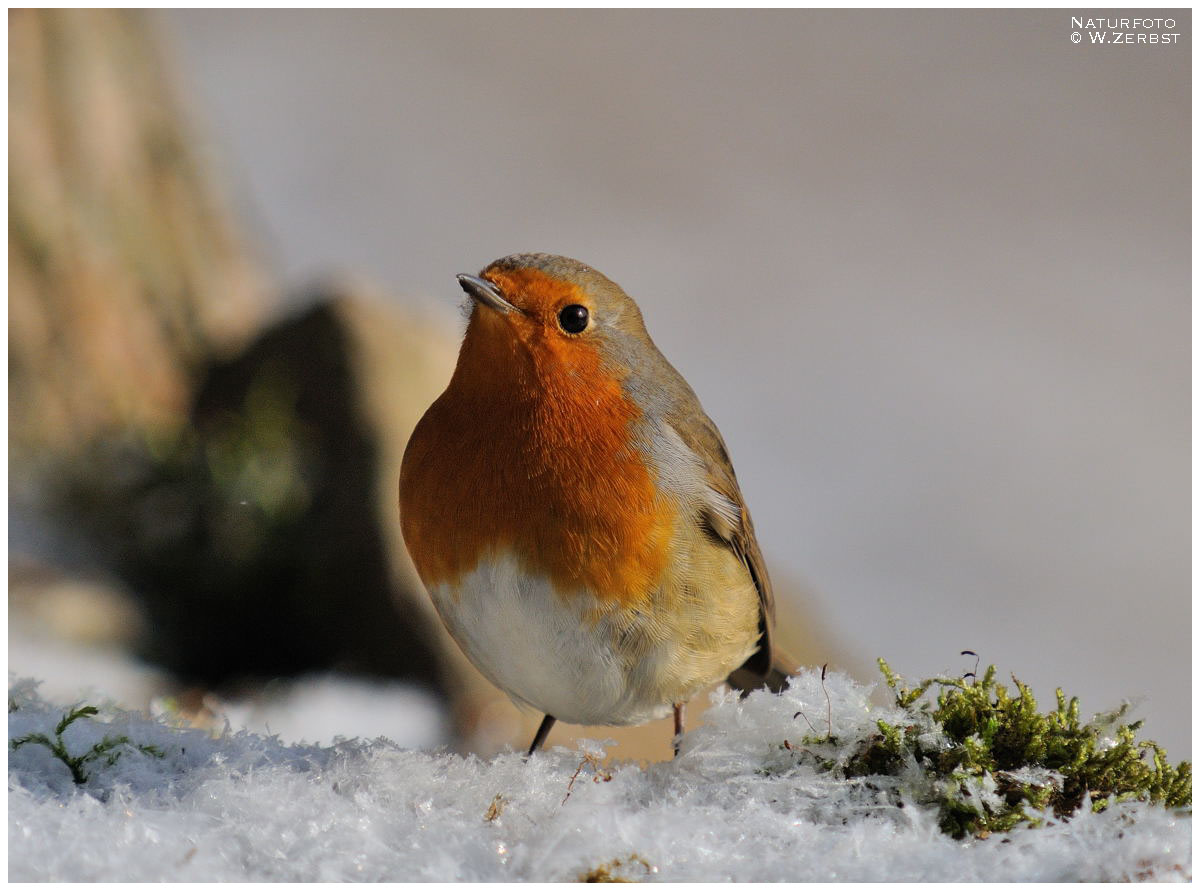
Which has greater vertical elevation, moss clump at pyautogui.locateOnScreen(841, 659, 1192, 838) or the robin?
the robin

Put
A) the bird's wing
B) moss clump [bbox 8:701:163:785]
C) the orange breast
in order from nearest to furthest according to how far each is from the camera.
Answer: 1. moss clump [bbox 8:701:163:785]
2. the orange breast
3. the bird's wing

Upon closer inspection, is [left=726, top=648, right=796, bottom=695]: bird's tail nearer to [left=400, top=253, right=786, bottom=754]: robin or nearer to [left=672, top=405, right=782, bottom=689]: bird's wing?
[left=672, top=405, right=782, bottom=689]: bird's wing

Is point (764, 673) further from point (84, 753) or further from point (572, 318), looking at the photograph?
point (84, 753)

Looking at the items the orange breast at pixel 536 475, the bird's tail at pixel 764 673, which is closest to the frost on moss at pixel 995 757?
the orange breast at pixel 536 475

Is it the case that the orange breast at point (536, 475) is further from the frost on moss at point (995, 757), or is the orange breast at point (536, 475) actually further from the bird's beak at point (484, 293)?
the frost on moss at point (995, 757)

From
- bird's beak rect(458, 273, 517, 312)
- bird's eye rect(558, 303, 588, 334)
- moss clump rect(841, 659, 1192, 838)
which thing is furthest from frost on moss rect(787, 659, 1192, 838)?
bird's beak rect(458, 273, 517, 312)

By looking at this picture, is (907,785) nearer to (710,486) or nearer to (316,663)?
(710,486)
